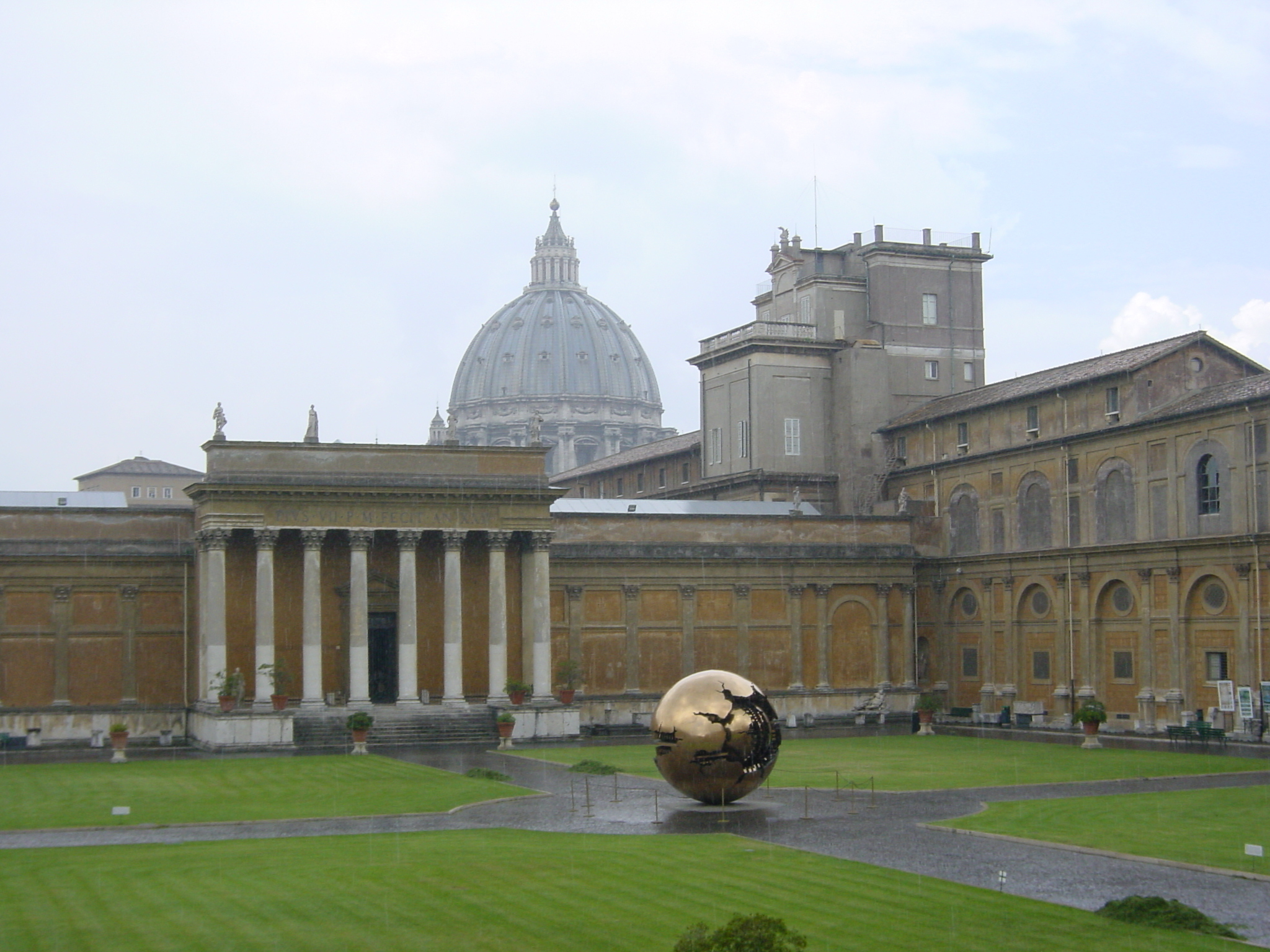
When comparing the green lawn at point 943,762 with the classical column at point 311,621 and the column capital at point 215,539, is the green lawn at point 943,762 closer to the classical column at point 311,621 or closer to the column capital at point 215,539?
the classical column at point 311,621

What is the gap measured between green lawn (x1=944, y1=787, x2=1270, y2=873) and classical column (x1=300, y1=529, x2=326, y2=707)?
2911 cm

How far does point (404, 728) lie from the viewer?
181ft

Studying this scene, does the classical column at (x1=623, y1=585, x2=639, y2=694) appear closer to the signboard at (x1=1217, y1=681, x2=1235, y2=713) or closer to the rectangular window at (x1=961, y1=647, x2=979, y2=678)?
the rectangular window at (x1=961, y1=647, x2=979, y2=678)

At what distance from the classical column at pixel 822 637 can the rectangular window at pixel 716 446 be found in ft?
41.8

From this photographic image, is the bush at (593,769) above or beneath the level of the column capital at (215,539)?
beneath

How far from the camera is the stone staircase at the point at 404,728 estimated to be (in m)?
54.1

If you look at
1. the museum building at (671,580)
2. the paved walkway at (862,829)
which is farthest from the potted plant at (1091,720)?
the paved walkway at (862,829)

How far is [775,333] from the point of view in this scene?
2960 inches

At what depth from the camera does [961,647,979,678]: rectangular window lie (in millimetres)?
66188

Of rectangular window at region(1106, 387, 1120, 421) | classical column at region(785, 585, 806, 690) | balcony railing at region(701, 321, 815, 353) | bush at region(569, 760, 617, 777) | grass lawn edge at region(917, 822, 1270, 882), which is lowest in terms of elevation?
bush at region(569, 760, 617, 777)

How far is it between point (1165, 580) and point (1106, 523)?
371 centimetres

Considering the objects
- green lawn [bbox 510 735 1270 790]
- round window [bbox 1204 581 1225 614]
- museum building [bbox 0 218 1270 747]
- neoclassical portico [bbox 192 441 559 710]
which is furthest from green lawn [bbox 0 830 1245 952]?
round window [bbox 1204 581 1225 614]

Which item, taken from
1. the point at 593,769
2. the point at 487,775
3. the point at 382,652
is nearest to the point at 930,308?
the point at 382,652

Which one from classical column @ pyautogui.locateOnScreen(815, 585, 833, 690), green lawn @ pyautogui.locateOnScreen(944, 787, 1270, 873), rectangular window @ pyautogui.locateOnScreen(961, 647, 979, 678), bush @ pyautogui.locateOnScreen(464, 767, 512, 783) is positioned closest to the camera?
green lawn @ pyautogui.locateOnScreen(944, 787, 1270, 873)
